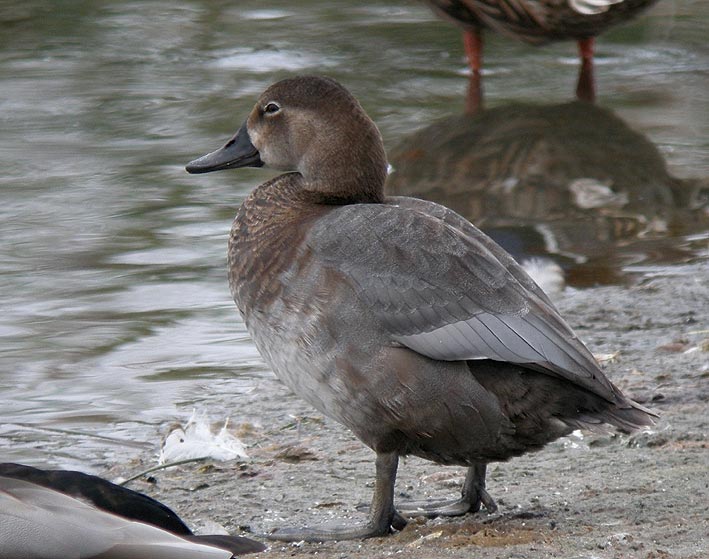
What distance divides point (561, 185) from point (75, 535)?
19.9ft

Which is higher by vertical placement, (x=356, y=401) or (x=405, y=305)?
(x=405, y=305)

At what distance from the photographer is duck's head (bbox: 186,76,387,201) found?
4230mm

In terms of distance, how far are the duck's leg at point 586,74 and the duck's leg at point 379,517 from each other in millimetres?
7207

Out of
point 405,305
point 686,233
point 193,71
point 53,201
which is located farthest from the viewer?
point 193,71

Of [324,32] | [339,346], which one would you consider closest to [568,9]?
[324,32]

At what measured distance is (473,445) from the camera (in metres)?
3.77

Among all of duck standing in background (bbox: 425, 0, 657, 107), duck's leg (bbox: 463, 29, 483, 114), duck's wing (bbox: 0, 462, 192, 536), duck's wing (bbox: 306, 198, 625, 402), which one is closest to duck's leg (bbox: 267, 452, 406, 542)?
duck's wing (bbox: 306, 198, 625, 402)

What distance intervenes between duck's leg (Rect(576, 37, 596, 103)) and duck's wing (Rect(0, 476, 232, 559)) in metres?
8.32

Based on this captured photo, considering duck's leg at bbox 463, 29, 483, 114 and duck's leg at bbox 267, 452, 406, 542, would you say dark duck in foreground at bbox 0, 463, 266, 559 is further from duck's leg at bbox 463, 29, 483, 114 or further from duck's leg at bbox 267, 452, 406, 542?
duck's leg at bbox 463, 29, 483, 114

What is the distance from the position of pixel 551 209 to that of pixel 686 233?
0.85 metres

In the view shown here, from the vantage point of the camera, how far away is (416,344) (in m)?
3.71

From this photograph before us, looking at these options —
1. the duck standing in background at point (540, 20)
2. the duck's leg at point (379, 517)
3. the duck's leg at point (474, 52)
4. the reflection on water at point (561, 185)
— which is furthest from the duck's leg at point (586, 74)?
the duck's leg at point (379, 517)

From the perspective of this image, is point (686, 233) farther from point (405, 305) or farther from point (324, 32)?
point (324, 32)

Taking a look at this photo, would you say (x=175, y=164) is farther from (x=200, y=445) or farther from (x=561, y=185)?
(x=200, y=445)
